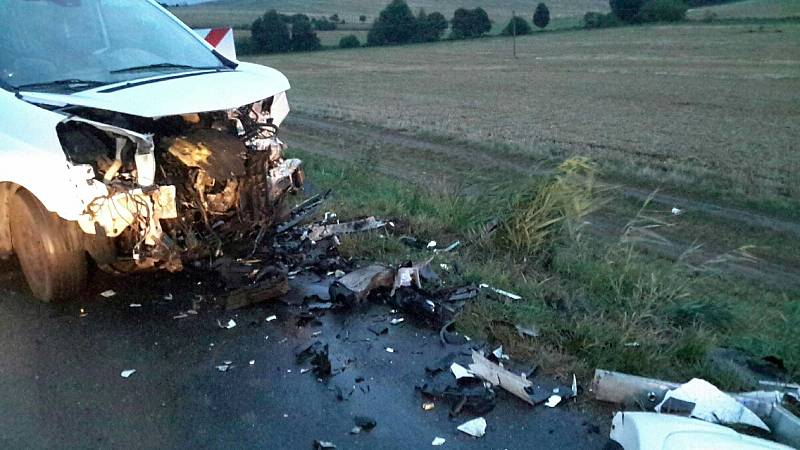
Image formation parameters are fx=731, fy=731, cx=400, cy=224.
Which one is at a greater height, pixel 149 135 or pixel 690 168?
pixel 149 135

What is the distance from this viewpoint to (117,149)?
4707 millimetres

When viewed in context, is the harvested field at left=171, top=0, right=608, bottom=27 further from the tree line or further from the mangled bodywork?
the mangled bodywork

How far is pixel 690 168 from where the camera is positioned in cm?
1487

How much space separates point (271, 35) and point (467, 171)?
5225cm

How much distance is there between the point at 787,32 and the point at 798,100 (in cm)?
3196

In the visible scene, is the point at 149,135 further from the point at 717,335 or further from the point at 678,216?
the point at 678,216

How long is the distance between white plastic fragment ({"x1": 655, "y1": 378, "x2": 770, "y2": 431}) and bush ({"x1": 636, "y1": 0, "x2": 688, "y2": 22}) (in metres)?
74.4

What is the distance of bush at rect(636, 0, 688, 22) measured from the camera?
7062 centimetres

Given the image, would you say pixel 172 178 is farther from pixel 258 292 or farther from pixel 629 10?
pixel 629 10

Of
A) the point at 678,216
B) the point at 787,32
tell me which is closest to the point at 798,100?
the point at 678,216

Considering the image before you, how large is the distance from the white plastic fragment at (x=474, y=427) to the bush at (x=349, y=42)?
222 feet

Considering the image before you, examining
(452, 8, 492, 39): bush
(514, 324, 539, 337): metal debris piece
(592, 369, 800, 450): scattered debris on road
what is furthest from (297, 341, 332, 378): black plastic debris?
(452, 8, 492, 39): bush

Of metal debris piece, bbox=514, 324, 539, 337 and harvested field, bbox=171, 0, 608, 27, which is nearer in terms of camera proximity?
metal debris piece, bbox=514, 324, 539, 337

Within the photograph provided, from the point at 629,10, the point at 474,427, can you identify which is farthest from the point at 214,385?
the point at 629,10
